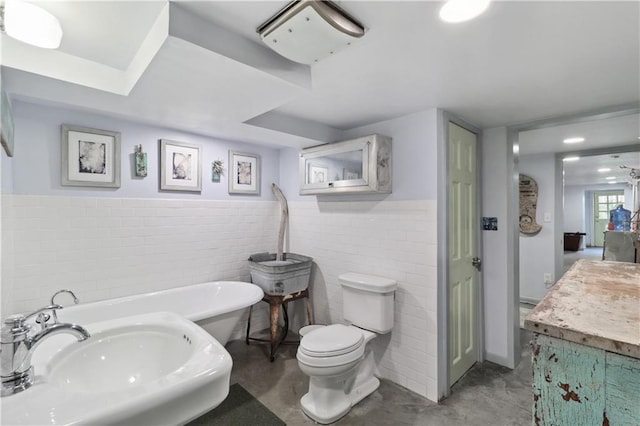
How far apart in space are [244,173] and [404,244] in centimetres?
185

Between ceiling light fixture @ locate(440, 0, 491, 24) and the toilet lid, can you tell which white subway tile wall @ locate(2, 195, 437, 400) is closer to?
the toilet lid

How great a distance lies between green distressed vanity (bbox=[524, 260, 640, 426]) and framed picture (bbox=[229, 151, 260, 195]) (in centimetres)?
280

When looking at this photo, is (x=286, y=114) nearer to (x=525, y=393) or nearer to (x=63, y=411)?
(x=63, y=411)

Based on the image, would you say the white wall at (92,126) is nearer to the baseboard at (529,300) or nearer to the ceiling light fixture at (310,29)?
the ceiling light fixture at (310,29)

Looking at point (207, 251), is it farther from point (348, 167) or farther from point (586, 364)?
point (586, 364)

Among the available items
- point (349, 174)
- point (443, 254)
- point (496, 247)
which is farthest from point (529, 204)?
point (349, 174)

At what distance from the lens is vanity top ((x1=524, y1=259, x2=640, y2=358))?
0.73m

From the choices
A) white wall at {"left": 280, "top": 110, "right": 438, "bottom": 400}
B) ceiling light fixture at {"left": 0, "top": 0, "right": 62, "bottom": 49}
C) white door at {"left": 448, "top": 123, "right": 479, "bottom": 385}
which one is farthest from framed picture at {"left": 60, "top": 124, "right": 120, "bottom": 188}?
white door at {"left": 448, "top": 123, "right": 479, "bottom": 385}

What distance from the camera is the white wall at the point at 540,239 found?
3965mm

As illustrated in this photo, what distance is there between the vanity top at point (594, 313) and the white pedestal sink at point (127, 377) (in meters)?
1.04

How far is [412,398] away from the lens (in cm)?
223

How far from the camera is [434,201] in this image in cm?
226

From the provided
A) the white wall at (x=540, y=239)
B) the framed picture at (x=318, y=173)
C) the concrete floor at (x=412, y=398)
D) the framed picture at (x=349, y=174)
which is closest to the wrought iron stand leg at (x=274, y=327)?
the concrete floor at (x=412, y=398)

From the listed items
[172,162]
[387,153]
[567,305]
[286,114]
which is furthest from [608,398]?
[172,162]
